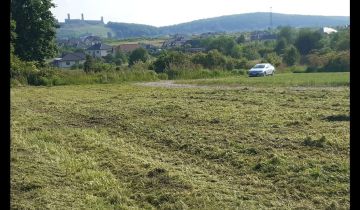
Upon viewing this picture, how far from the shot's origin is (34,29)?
36438 millimetres

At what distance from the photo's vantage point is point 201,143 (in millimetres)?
8602

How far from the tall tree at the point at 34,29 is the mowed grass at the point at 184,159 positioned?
24498 millimetres

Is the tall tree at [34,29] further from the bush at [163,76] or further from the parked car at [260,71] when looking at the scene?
the parked car at [260,71]

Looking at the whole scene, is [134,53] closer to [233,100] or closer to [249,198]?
[233,100]

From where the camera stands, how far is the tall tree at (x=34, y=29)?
3559 centimetres

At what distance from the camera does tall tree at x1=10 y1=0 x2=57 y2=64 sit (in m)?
35.6

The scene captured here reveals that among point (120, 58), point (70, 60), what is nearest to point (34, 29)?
point (120, 58)

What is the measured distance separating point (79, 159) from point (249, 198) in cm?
339

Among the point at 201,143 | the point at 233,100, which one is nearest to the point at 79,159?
the point at 201,143

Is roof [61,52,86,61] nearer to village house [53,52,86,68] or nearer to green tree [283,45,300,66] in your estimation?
village house [53,52,86,68]

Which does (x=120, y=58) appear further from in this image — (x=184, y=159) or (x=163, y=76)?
(x=184, y=159)

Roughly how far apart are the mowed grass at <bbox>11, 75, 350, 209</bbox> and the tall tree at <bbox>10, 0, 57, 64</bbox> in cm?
2450

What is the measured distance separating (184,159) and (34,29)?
3228cm

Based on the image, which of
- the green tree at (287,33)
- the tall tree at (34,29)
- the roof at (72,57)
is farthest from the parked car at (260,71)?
the green tree at (287,33)
